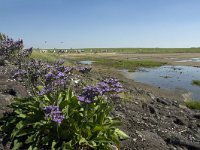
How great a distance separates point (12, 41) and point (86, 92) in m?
4.08

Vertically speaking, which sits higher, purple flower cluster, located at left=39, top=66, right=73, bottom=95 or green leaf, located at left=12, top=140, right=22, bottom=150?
purple flower cluster, located at left=39, top=66, right=73, bottom=95

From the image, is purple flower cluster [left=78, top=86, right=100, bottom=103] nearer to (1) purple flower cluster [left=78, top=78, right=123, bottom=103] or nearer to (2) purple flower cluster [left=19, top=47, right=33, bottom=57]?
(1) purple flower cluster [left=78, top=78, right=123, bottom=103]

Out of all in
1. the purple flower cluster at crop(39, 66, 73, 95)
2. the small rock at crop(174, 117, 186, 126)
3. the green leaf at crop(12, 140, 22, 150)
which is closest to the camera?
the green leaf at crop(12, 140, 22, 150)

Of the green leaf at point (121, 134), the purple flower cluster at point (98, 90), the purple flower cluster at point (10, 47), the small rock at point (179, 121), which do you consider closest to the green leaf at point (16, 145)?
the purple flower cluster at point (98, 90)

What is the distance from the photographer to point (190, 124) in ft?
54.6

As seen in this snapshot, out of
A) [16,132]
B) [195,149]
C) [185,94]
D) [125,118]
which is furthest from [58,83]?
[185,94]

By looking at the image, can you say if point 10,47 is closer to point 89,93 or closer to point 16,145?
point 16,145

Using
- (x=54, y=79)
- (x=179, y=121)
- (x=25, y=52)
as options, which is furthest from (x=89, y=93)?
(x=179, y=121)

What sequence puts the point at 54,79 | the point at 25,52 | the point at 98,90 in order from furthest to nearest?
the point at 25,52 < the point at 54,79 < the point at 98,90

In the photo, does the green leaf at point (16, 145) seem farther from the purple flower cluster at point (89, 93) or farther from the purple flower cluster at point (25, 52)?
the purple flower cluster at point (25, 52)

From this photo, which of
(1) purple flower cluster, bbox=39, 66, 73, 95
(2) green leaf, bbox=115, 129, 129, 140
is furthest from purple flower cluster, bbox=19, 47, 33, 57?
(2) green leaf, bbox=115, 129, 129, 140

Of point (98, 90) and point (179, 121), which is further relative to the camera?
point (179, 121)

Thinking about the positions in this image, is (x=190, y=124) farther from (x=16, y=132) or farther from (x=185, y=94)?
(x=185, y=94)

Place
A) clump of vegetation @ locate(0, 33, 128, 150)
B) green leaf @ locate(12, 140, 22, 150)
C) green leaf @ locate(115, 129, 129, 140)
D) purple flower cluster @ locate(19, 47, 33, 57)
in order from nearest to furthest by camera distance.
A: 1. clump of vegetation @ locate(0, 33, 128, 150)
2. green leaf @ locate(12, 140, 22, 150)
3. green leaf @ locate(115, 129, 129, 140)
4. purple flower cluster @ locate(19, 47, 33, 57)
